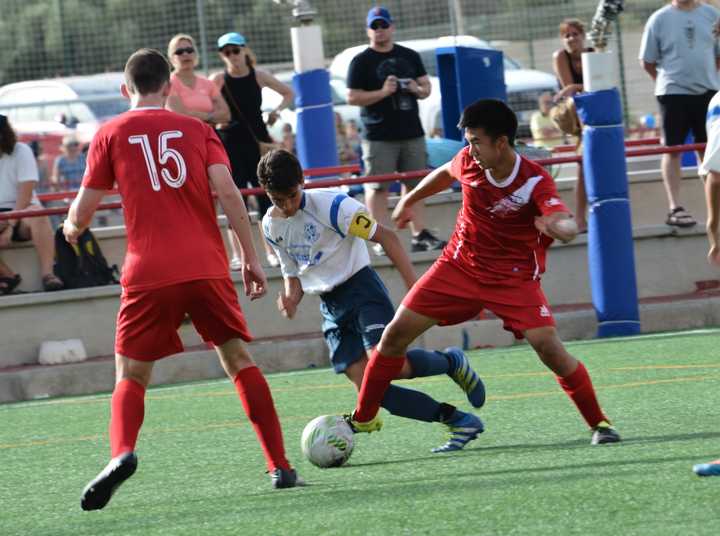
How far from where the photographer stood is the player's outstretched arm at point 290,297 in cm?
713

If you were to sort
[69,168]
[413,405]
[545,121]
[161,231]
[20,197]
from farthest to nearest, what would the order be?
1. [545,121]
2. [69,168]
3. [20,197]
4. [413,405]
5. [161,231]

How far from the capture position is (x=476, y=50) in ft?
44.7

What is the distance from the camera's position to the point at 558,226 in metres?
6.20

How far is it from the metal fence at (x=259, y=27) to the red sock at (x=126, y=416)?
34.2ft

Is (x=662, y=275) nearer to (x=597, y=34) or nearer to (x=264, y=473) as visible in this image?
(x=597, y=34)

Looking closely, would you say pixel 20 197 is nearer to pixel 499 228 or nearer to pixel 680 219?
pixel 680 219

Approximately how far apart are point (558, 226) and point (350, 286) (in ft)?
4.68

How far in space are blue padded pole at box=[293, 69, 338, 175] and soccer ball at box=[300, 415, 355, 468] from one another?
644 cm

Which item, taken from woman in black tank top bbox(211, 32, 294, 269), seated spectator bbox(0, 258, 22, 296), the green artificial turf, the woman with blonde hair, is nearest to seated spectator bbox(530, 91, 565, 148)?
woman in black tank top bbox(211, 32, 294, 269)

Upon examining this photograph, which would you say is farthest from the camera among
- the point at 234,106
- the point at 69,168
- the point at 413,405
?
the point at 69,168

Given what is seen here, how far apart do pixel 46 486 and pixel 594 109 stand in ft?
19.9

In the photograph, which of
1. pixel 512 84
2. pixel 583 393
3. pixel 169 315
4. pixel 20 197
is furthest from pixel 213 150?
pixel 512 84

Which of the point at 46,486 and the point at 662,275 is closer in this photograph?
the point at 46,486

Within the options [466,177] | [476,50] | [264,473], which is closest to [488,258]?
[466,177]
